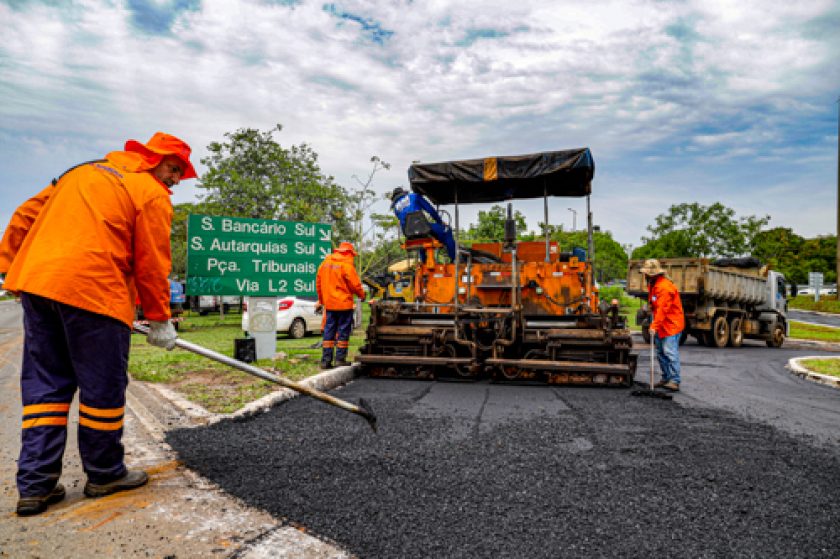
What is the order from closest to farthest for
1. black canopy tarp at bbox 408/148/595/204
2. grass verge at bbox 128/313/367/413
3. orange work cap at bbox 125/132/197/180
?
orange work cap at bbox 125/132/197/180 → grass verge at bbox 128/313/367/413 → black canopy tarp at bbox 408/148/595/204

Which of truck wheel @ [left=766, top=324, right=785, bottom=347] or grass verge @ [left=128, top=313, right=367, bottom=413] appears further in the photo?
truck wheel @ [left=766, top=324, right=785, bottom=347]

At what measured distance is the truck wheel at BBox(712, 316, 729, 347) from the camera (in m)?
14.4

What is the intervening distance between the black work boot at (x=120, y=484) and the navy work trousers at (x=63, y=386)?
0.03m

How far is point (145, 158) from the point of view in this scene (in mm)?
3293

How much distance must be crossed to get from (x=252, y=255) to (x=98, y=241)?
17.9ft

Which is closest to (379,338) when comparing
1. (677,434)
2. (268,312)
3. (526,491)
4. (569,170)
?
(268,312)

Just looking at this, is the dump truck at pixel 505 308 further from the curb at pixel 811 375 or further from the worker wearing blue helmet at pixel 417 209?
the curb at pixel 811 375

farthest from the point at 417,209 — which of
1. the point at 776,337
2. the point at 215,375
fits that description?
the point at 776,337

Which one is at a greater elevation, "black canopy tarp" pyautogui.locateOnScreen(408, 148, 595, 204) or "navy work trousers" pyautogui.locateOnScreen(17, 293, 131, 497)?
"black canopy tarp" pyautogui.locateOnScreen(408, 148, 595, 204)

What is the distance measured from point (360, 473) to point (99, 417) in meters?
1.46

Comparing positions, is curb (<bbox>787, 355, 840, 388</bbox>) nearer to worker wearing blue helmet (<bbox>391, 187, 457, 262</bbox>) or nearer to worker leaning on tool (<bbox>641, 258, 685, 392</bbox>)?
worker leaning on tool (<bbox>641, 258, 685, 392</bbox>)

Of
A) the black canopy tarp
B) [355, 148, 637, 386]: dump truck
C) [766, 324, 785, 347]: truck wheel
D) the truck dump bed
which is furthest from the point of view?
[766, 324, 785, 347]: truck wheel

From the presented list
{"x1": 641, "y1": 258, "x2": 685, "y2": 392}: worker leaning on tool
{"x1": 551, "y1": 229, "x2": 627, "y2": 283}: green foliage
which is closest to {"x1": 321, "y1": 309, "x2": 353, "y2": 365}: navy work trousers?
{"x1": 641, "y1": 258, "x2": 685, "y2": 392}: worker leaning on tool

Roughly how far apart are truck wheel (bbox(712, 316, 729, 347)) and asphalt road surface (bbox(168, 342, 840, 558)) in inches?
351
